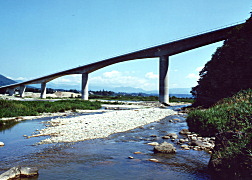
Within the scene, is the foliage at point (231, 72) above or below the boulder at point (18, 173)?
above

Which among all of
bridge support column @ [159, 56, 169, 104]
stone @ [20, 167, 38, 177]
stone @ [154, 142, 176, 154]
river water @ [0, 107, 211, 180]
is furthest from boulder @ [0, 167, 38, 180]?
bridge support column @ [159, 56, 169, 104]

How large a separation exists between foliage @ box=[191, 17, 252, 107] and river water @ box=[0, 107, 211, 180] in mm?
13414

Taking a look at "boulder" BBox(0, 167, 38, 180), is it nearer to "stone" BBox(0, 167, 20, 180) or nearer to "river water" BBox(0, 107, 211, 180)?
"stone" BBox(0, 167, 20, 180)

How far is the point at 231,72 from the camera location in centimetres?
2111

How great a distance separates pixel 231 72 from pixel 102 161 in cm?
1840

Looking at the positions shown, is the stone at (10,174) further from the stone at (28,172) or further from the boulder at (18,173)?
the stone at (28,172)

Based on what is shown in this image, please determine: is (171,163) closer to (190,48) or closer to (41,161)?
(41,161)

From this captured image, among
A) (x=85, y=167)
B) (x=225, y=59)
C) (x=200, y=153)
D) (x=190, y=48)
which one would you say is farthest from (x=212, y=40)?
(x=85, y=167)

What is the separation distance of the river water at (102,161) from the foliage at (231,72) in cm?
1341

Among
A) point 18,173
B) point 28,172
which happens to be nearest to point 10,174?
point 18,173

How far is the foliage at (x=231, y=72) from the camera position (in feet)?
64.2

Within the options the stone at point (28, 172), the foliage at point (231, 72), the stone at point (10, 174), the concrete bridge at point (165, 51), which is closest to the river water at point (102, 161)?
the stone at point (28, 172)

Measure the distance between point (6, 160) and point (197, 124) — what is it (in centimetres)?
952

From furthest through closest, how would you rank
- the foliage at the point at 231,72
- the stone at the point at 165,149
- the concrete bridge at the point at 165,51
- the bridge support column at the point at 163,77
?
the bridge support column at the point at 163,77, the concrete bridge at the point at 165,51, the foliage at the point at 231,72, the stone at the point at 165,149
